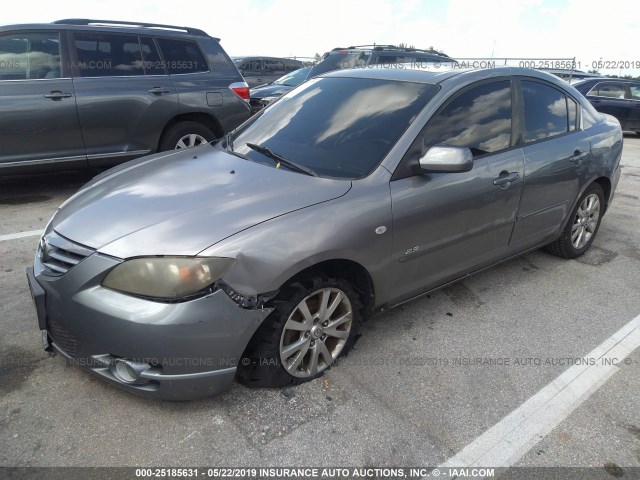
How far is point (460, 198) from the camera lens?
2953mm

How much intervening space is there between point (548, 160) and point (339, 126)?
1640 millimetres

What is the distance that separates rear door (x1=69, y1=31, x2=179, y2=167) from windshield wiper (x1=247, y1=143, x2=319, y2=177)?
3019mm

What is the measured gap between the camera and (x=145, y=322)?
2047 mm

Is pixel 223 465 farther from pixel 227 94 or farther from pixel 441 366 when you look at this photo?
pixel 227 94

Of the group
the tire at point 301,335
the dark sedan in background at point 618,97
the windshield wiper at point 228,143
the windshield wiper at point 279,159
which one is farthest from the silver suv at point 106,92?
the dark sedan in background at point 618,97

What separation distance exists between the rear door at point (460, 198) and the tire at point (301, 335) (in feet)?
1.32

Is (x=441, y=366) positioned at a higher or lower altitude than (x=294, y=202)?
lower

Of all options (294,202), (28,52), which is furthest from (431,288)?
(28,52)

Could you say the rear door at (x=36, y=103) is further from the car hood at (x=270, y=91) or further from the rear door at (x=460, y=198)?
the car hood at (x=270, y=91)

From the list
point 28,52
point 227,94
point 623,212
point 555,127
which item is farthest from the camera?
point 227,94

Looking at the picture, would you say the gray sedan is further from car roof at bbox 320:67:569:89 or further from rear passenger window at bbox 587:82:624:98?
rear passenger window at bbox 587:82:624:98

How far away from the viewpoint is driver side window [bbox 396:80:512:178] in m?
2.81

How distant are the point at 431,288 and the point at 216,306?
1535mm

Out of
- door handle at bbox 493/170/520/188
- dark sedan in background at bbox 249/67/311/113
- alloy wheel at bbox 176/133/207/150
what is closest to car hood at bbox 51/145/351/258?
door handle at bbox 493/170/520/188
